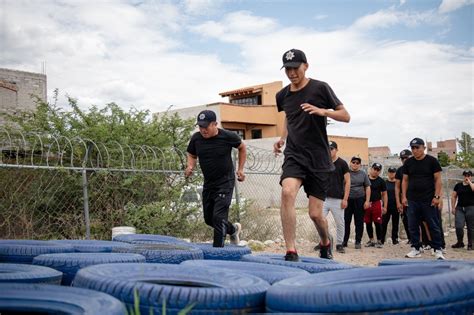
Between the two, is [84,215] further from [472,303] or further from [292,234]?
[472,303]

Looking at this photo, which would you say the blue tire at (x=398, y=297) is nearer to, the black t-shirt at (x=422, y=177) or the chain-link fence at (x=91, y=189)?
the chain-link fence at (x=91, y=189)

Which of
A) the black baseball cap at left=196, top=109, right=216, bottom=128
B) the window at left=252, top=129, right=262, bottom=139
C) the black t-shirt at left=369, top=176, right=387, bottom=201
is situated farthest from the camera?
the window at left=252, top=129, right=262, bottom=139

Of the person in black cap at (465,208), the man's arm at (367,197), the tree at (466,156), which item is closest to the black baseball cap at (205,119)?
→ the man's arm at (367,197)

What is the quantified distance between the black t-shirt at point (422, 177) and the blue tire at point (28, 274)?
6.66 m

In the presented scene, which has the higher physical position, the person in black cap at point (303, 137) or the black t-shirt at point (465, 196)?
the person in black cap at point (303, 137)

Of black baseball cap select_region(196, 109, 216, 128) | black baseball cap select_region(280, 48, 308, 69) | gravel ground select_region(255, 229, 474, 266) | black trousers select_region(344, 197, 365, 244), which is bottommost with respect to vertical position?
gravel ground select_region(255, 229, 474, 266)

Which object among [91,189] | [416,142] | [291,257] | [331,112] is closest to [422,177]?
[416,142]

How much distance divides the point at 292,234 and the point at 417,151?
4612 mm

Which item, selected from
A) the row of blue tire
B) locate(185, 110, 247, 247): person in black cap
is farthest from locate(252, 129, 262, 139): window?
the row of blue tire

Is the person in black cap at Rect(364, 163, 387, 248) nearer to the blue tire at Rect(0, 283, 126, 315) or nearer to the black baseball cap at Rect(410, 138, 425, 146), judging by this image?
the black baseball cap at Rect(410, 138, 425, 146)

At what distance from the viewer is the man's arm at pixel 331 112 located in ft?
14.7

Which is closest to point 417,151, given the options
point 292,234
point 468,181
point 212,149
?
point 468,181

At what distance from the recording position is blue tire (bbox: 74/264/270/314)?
2.70 metres

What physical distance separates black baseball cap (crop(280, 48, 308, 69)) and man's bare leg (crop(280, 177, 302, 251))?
1.01 meters
